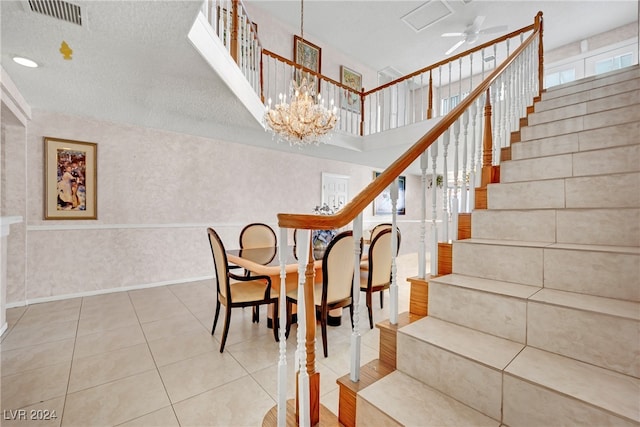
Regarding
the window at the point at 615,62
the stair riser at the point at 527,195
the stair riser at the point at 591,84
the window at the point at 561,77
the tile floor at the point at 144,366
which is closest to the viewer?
the tile floor at the point at 144,366

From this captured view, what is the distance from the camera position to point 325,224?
1097 millimetres

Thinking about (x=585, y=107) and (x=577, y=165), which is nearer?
(x=577, y=165)

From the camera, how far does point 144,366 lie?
2027 mm

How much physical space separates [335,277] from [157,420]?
1.41 metres

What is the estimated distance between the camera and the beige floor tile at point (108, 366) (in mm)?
1849

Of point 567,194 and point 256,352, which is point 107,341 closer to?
point 256,352

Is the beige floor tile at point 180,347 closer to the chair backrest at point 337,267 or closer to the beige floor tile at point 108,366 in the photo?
the beige floor tile at point 108,366

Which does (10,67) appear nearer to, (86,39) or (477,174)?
(86,39)

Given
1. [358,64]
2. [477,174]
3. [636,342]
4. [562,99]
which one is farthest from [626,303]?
[358,64]

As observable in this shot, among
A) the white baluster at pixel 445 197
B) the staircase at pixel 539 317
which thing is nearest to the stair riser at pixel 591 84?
the staircase at pixel 539 317

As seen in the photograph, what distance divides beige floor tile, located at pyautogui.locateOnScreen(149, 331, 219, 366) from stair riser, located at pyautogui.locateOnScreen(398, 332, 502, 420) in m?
1.72

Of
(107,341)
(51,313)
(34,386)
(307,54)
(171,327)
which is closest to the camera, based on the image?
(34,386)

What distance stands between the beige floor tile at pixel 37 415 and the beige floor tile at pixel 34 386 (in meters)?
0.05

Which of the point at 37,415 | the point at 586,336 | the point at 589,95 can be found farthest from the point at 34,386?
the point at 589,95
